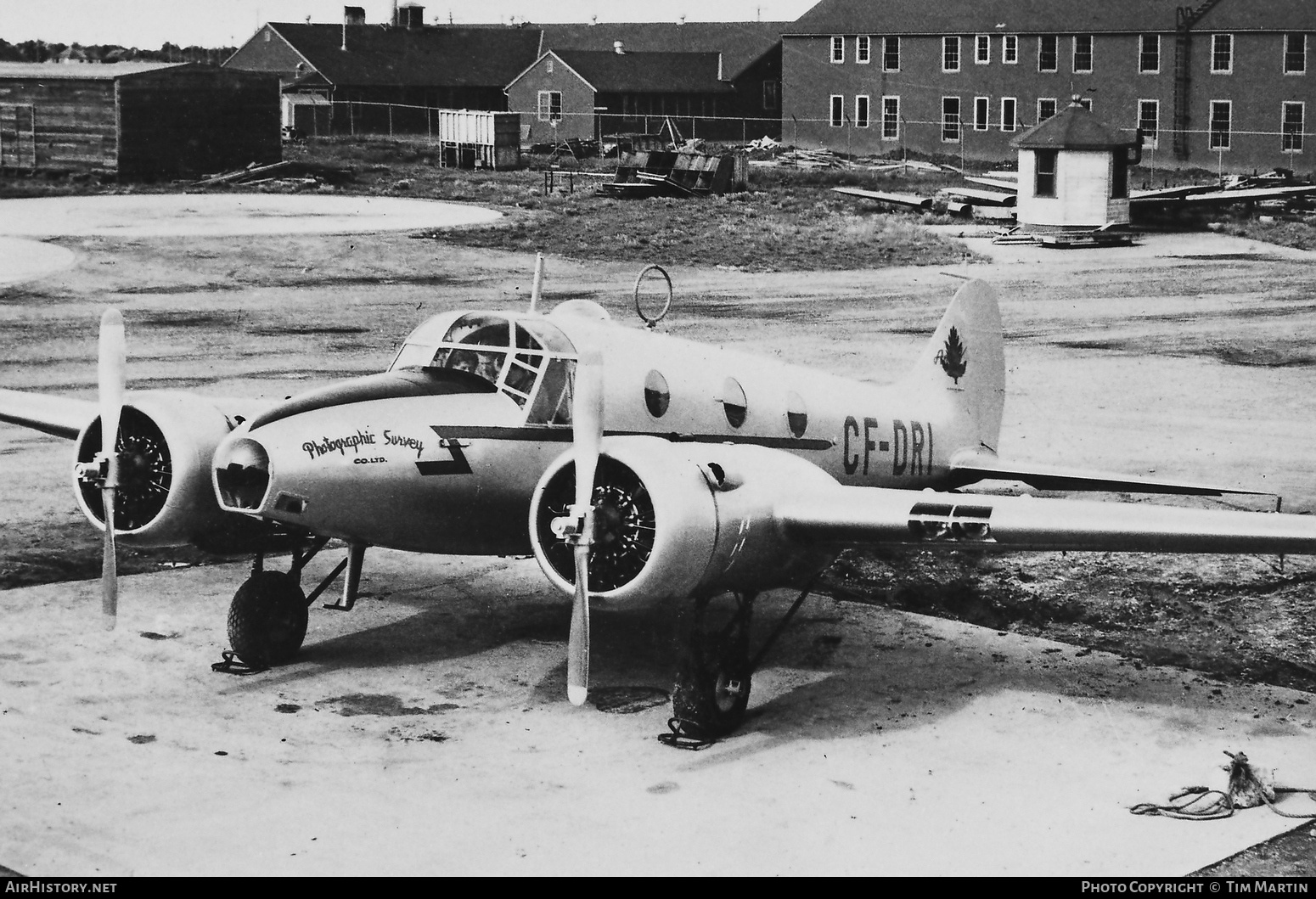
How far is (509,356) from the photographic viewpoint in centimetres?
1641

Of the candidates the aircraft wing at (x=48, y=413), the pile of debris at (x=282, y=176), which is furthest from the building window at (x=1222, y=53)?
the aircraft wing at (x=48, y=413)

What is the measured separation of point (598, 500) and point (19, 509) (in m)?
11.4

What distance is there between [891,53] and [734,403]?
84.4 meters

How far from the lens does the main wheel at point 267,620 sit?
16.6m

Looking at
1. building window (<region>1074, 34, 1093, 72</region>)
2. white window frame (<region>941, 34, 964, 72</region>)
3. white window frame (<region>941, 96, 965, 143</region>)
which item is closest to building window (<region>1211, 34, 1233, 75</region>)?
building window (<region>1074, 34, 1093, 72</region>)

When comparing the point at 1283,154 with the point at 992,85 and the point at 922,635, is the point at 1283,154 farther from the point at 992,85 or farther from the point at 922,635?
the point at 922,635

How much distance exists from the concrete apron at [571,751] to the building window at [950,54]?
3188 inches

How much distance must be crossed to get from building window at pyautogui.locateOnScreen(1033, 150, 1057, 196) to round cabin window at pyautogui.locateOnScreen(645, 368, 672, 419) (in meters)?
42.5

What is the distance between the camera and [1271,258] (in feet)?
176

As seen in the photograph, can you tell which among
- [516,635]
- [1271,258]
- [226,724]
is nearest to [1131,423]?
[516,635]

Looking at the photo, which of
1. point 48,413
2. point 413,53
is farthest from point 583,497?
point 413,53

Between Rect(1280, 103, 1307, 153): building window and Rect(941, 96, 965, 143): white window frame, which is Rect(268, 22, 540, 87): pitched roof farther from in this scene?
Rect(1280, 103, 1307, 153): building window

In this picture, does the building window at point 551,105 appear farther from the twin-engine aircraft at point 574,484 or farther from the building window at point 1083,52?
the twin-engine aircraft at point 574,484
